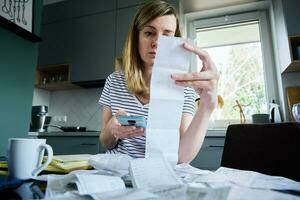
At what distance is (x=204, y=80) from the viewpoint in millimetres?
686

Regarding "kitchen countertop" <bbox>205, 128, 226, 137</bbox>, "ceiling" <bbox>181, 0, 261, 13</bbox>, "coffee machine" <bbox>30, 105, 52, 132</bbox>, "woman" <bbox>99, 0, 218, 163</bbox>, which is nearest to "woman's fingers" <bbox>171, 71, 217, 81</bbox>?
"woman" <bbox>99, 0, 218, 163</bbox>

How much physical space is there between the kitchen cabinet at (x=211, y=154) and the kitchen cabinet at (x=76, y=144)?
83 centimetres

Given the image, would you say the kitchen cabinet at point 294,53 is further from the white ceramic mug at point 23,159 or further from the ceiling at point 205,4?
the white ceramic mug at point 23,159

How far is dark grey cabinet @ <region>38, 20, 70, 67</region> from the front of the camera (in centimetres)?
258

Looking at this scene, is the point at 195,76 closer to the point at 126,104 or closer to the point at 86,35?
the point at 126,104

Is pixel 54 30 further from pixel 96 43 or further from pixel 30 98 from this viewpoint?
pixel 30 98

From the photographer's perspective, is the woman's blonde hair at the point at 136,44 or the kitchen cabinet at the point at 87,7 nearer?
the woman's blonde hair at the point at 136,44

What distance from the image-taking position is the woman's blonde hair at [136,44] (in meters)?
0.97

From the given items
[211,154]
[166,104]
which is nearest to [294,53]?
[211,154]

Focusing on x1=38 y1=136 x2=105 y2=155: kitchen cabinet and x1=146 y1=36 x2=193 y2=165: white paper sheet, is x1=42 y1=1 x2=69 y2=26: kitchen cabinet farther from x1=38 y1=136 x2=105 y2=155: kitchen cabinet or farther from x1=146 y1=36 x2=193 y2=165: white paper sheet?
x1=146 y1=36 x2=193 y2=165: white paper sheet

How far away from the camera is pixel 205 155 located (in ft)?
5.78

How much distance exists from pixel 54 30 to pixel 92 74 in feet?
2.57

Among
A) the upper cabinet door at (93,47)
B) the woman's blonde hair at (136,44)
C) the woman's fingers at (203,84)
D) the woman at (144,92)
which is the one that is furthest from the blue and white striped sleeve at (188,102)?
the upper cabinet door at (93,47)

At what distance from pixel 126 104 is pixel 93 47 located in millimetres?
1621
